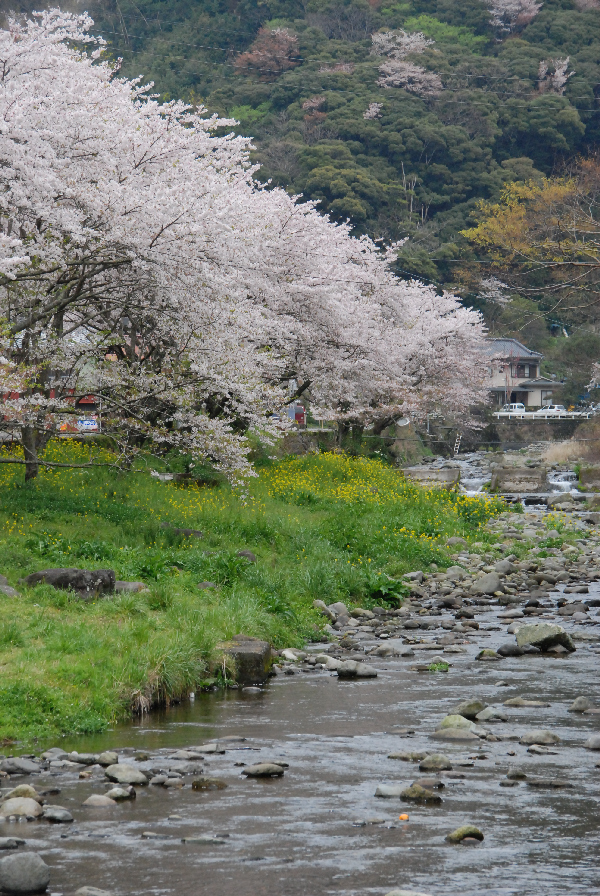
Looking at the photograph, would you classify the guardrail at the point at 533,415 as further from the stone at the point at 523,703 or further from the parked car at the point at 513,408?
the stone at the point at 523,703

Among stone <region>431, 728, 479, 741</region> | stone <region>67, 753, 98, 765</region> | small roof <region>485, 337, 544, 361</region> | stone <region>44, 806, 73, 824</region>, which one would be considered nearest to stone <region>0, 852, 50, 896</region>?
stone <region>44, 806, 73, 824</region>

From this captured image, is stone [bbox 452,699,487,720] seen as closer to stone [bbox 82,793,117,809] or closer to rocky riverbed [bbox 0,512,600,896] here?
rocky riverbed [bbox 0,512,600,896]

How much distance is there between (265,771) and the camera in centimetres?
661

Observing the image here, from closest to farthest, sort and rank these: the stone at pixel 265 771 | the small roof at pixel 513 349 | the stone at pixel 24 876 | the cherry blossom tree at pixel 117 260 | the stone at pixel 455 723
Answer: the stone at pixel 24 876, the stone at pixel 265 771, the stone at pixel 455 723, the cherry blossom tree at pixel 117 260, the small roof at pixel 513 349

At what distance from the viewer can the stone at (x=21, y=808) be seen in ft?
18.9

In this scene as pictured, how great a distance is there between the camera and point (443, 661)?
10234 mm

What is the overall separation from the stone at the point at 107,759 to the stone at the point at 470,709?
2959 millimetres

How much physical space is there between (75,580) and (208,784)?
4.84 metres

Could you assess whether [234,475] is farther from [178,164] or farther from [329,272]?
[329,272]

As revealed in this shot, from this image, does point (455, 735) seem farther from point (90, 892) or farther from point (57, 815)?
point (90, 892)

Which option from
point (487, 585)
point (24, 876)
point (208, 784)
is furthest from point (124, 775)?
point (487, 585)

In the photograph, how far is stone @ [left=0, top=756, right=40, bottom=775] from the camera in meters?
6.66

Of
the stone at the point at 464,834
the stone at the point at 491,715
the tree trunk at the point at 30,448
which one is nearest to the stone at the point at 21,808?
the stone at the point at 464,834

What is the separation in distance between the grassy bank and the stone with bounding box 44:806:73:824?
1.77 meters
